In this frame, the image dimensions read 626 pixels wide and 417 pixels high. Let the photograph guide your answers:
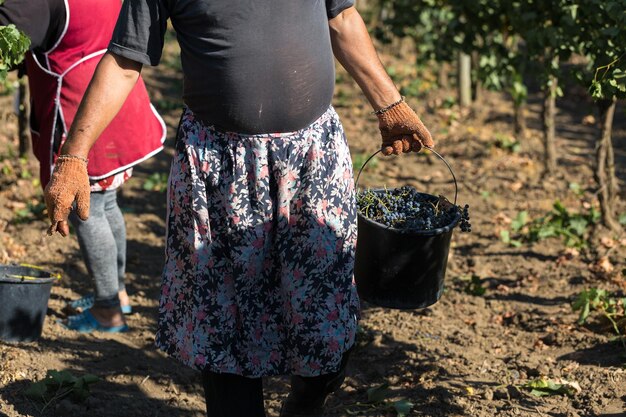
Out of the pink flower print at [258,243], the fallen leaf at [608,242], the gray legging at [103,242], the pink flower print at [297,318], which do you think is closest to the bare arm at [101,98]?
the pink flower print at [258,243]

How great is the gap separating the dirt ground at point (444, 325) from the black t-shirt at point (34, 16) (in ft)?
4.03

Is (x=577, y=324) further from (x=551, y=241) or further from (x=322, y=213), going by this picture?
(x=322, y=213)

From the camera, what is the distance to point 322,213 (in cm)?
262

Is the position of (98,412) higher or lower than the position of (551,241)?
lower

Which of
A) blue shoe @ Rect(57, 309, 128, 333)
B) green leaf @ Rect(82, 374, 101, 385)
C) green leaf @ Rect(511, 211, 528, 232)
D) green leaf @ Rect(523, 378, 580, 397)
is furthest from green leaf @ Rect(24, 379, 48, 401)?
green leaf @ Rect(511, 211, 528, 232)

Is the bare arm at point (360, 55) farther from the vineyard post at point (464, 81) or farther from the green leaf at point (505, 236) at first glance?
the vineyard post at point (464, 81)

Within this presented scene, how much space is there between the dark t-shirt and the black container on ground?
0.57 meters

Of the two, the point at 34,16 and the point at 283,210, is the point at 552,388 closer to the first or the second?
the point at 283,210

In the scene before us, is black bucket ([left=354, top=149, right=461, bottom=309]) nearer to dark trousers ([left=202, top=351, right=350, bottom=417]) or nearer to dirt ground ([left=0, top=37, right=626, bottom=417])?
dark trousers ([left=202, top=351, right=350, bottom=417])

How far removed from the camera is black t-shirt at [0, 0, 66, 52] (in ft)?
10.9

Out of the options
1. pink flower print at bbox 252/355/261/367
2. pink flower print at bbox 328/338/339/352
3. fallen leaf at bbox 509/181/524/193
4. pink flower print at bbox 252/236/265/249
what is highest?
pink flower print at bbox 252/236/265/249

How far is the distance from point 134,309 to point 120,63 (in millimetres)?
2035

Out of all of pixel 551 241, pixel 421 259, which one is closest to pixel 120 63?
pixel 421 259

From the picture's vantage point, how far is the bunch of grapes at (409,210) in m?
2.98
